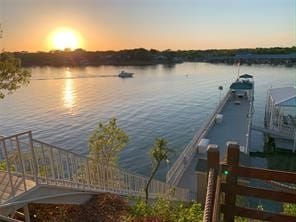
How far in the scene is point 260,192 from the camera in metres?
3.86

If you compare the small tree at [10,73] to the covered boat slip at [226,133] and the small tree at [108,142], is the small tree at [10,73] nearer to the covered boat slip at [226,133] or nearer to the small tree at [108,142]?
the small tree at [108,142]

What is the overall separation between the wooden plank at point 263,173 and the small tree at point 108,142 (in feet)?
35.0

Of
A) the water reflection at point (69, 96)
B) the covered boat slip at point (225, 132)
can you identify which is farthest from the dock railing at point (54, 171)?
the water reflection at point (69, 96)

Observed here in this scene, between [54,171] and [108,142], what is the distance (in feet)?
20.7

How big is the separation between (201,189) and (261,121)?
1240 inches

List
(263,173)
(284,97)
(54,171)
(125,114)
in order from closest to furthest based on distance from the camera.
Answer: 1. (263,173)
2. (54,171)
3. (284,97)
4. (125,114)

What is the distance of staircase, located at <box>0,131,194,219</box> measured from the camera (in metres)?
6.65

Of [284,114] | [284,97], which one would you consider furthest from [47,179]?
[284,97]

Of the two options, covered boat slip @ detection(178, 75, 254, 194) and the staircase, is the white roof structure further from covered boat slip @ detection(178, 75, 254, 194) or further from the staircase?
the staircase

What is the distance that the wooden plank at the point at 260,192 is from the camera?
377 cm

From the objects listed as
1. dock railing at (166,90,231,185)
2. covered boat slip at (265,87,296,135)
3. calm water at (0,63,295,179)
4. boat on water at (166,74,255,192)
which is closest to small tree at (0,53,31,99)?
boat on water at (166,74,255,192)

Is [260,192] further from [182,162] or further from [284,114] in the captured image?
[284,114]

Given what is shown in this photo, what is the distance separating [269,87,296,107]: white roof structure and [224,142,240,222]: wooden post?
27.1m

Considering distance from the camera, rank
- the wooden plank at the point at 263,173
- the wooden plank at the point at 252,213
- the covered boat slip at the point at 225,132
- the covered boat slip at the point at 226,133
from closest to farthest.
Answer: the wooden plank at the point at 263,173
the wooden plank at the point at 252,213
the covered boat slip at the point at 225,132
the covered boat slip at the point at 226,133
